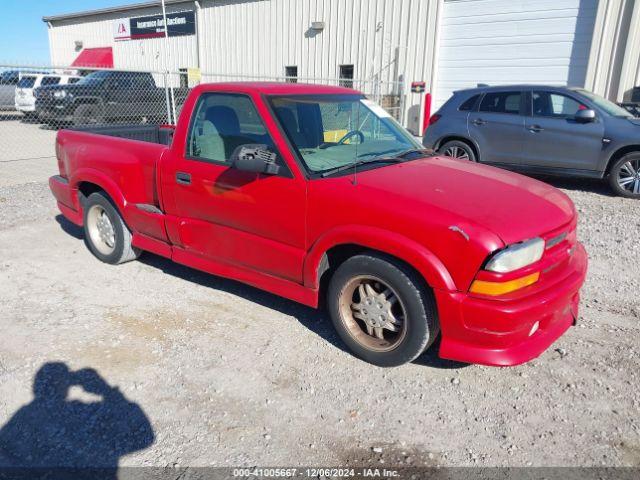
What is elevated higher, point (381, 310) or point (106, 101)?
point (106, 101)

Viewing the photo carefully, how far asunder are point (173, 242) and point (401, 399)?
2.43 meters

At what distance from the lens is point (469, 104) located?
9266 millimetres

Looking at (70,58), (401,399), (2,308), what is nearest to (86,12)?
(70,58)

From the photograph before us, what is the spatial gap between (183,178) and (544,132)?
6.55 meters

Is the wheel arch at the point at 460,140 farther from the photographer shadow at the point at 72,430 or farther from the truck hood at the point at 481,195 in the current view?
the photographer shadow at the point at 72,430

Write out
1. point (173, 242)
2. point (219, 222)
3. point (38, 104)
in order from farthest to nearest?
1. point (38, 104)
2. point (173, 242)
3. point (219, 222)

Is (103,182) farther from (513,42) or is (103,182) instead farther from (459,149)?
(513,42)

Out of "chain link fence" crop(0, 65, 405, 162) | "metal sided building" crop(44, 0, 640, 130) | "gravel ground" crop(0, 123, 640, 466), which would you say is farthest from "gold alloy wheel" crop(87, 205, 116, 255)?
"chain link fence" crop(0, 65, 405, 162)

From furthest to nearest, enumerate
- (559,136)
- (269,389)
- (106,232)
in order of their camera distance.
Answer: (559,136) < (106,232) < (269,389)

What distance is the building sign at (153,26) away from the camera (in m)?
22.5

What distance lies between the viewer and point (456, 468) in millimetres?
2568

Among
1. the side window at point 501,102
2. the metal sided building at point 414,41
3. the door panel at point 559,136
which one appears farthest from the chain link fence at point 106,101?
the door panel at point 559,136

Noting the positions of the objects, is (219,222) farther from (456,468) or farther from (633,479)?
(633,479)

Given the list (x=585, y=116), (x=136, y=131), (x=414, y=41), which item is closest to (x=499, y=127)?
(x=585, y=116)
